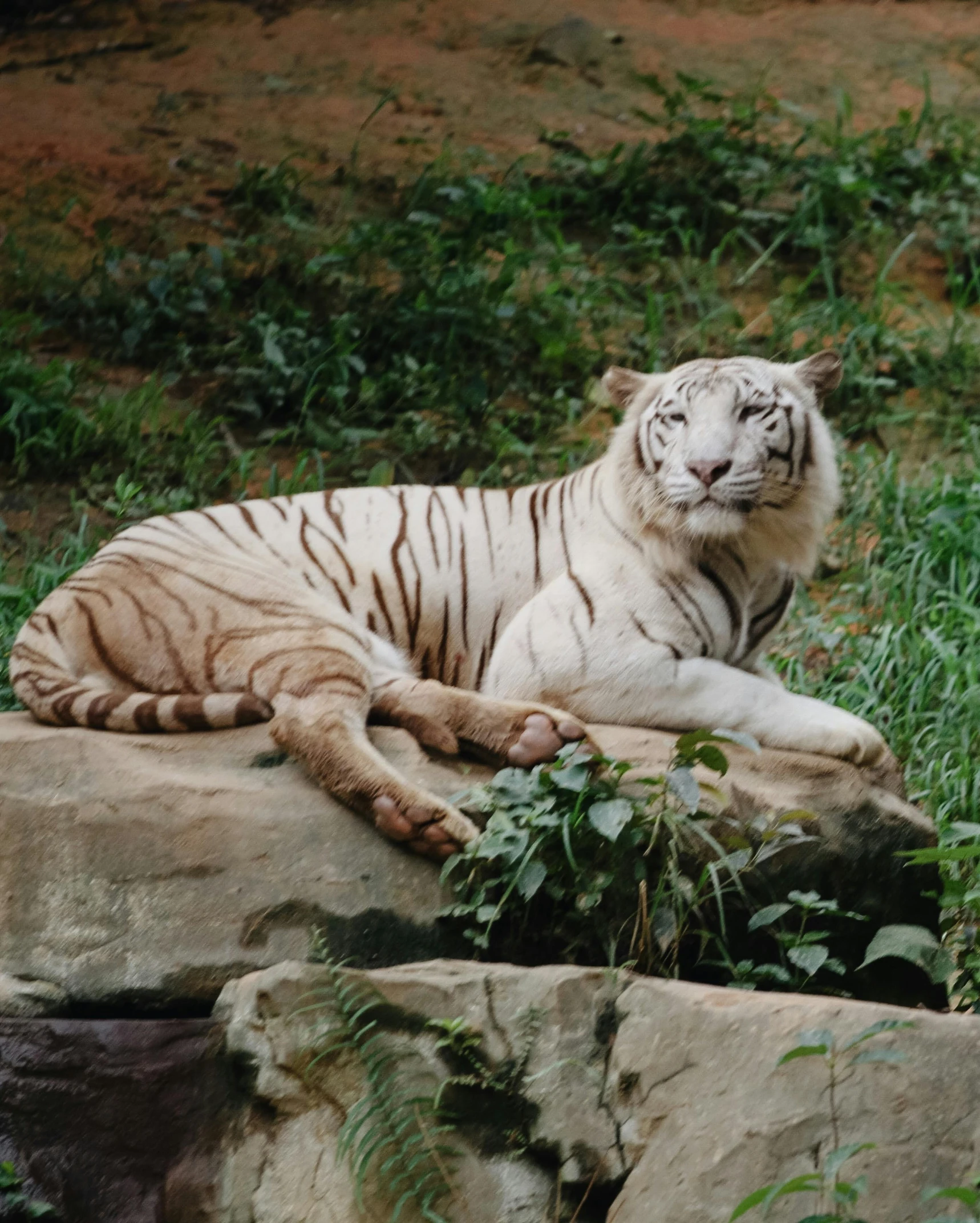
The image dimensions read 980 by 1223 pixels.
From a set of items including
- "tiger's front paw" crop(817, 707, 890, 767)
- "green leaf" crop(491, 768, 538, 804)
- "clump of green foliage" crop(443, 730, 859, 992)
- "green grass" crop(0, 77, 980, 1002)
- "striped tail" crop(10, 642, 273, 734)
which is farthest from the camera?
"green grass" crop(0, 77, 980, 1002)

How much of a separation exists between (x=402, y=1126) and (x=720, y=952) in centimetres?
89

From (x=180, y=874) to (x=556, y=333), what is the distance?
4.10 m

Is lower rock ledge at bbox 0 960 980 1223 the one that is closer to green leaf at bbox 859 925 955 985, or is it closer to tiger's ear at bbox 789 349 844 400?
green leaf at bbox 859 925 955 985

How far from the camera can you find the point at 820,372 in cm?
384

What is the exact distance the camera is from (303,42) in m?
8.49

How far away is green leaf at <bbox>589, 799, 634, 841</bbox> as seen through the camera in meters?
2.91

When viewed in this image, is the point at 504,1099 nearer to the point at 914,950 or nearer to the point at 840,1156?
the point at 840,1156

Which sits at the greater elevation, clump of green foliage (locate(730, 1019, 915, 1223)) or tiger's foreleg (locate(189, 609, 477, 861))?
tiger's foreleg (locate(189, 609, 477, 861))

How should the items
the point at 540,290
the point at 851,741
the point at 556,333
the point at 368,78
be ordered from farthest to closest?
the point at 368,78 < the point at 540,290 < the point at 556,333 < the point at 851,741

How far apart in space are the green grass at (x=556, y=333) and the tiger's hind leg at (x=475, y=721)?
1.74 meters

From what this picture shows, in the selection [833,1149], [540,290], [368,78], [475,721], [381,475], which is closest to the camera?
[833,1149]

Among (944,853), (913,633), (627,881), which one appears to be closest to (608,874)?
(627,881)

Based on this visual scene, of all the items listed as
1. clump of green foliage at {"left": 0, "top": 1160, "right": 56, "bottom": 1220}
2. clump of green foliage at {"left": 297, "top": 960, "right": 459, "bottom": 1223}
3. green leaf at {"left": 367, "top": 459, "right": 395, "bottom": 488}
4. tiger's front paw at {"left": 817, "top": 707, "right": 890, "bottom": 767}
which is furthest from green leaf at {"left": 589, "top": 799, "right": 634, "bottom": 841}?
green leaf at {"left": 367, "top": 459, "right": 395, "bottom": 488}

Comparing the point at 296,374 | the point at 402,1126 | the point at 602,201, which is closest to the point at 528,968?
the point at 402,1126
